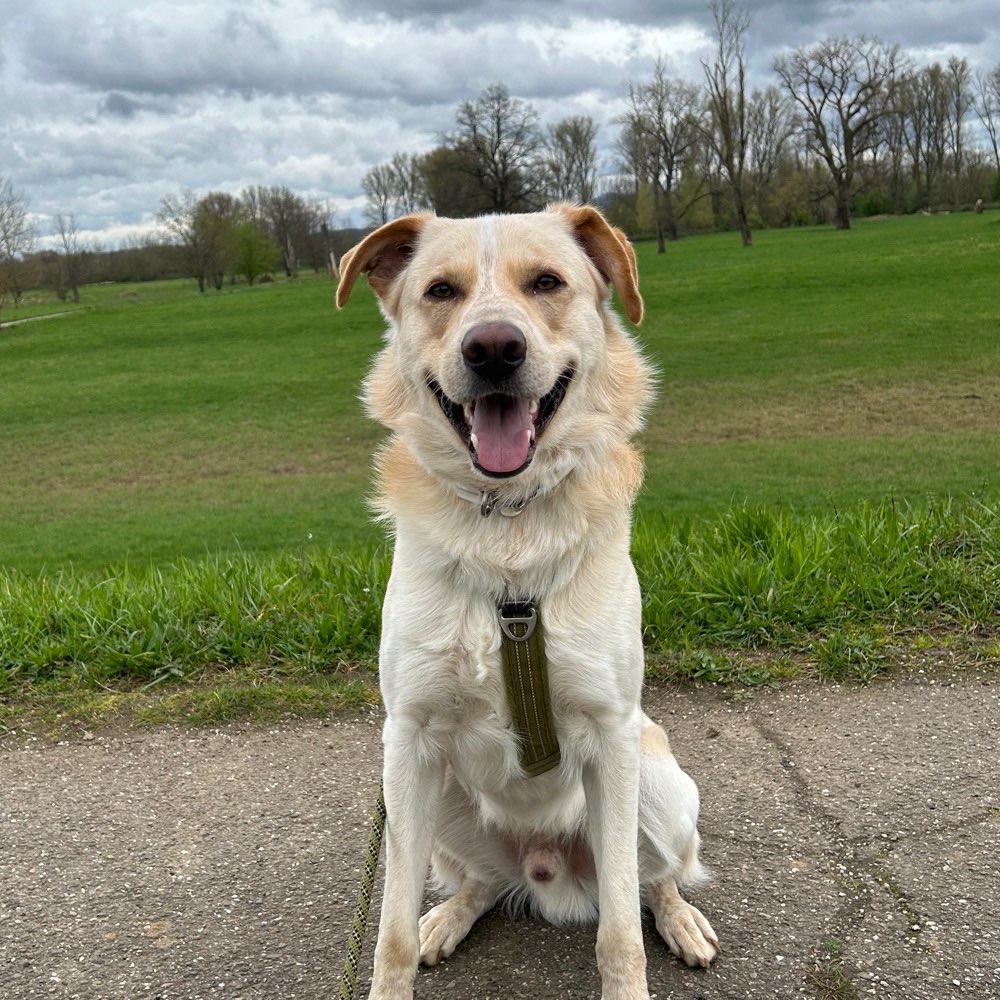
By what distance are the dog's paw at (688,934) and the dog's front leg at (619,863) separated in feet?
0.82

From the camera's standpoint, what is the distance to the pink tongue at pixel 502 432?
2.54m

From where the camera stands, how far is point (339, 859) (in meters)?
3.15

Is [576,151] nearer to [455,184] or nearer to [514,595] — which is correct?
[455,184]

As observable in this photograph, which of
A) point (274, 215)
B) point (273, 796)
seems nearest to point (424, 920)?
point (273, 796)

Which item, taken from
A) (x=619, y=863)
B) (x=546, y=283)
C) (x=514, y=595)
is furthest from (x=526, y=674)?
(x=546, y=283)

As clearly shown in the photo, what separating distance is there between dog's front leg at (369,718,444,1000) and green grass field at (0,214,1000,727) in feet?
5.58

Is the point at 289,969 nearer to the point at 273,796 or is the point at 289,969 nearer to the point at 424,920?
the point at 424,920

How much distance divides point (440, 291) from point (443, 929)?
6.27ft

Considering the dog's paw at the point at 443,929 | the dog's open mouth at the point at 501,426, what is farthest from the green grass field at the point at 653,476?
the dog's open mouth at the point at 501,426

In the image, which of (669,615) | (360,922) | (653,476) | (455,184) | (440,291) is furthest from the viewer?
(455,184)

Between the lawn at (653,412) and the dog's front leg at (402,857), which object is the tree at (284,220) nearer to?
the lawn at (653,412)

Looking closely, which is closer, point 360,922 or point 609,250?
point 360,922

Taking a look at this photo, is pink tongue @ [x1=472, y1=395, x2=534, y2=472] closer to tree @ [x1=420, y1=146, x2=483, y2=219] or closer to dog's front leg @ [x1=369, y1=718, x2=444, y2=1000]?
dog's front leg @ [x1=369, y1=718, x2=444, y2=1000]

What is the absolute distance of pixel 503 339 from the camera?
247cm
